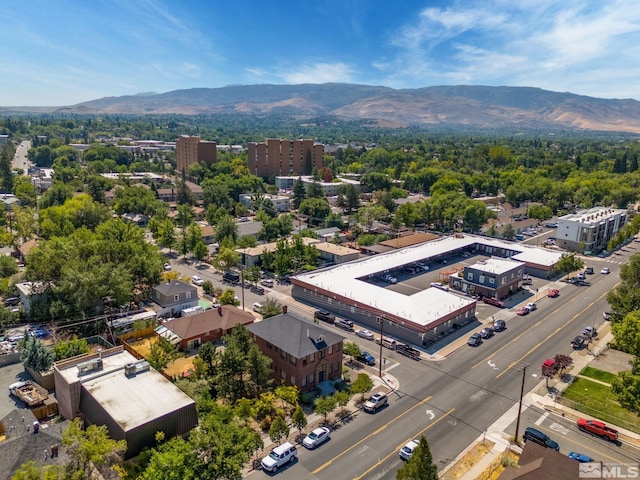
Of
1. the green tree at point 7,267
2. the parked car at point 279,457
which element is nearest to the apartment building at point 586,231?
the parked car at point 279,457

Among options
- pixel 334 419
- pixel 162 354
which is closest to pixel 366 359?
pixel 334 419

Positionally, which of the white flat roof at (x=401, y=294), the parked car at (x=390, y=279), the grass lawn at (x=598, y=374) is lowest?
the grass lawn at (x=598, y=374)

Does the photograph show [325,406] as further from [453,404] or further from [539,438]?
[539,438]

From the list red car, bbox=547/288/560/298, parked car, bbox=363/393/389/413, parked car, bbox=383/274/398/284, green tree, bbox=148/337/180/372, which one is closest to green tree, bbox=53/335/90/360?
green tree, bbox=148/337/180/372

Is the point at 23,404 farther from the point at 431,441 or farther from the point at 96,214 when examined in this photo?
the point at 96,214

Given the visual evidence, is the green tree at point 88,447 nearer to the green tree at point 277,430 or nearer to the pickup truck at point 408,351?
the green tree at point 277,430

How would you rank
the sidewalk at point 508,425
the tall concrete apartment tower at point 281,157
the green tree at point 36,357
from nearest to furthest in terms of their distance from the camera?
the sidewalk at point 508,425, the green tree at point 36,357, the tall concrete apartment tower at point 281,157

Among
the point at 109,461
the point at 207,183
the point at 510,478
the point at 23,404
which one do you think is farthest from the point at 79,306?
the point at 207,183
